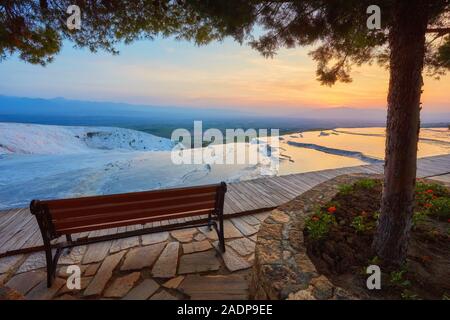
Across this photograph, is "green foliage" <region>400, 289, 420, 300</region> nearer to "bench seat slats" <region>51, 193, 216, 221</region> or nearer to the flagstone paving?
the flagstone paving

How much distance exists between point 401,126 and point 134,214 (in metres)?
3.04

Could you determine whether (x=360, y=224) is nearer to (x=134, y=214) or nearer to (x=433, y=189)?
(x=433, y=189)

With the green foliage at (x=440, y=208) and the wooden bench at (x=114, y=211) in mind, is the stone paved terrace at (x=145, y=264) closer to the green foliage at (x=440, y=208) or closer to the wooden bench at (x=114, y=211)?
the wooden bench at (x=114, y=211)

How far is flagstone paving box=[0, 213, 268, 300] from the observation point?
250 centimetres

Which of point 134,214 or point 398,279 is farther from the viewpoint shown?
point 134,214

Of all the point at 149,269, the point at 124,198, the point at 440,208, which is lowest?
the point at 149,269

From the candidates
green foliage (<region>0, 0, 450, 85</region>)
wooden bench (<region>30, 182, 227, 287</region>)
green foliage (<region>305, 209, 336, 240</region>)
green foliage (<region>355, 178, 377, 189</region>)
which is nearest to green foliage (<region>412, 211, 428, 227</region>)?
green foliage (<region>355, 178, 377, 189</region>)

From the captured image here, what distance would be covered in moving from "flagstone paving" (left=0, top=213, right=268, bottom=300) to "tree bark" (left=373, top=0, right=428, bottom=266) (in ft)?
5.37

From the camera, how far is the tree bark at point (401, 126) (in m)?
2.02

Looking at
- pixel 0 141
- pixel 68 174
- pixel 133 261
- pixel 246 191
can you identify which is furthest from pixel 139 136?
pixel 133 261

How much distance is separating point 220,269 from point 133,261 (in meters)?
1.16

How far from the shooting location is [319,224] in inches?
108

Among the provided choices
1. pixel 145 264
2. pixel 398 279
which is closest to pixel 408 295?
pixel 398 279
